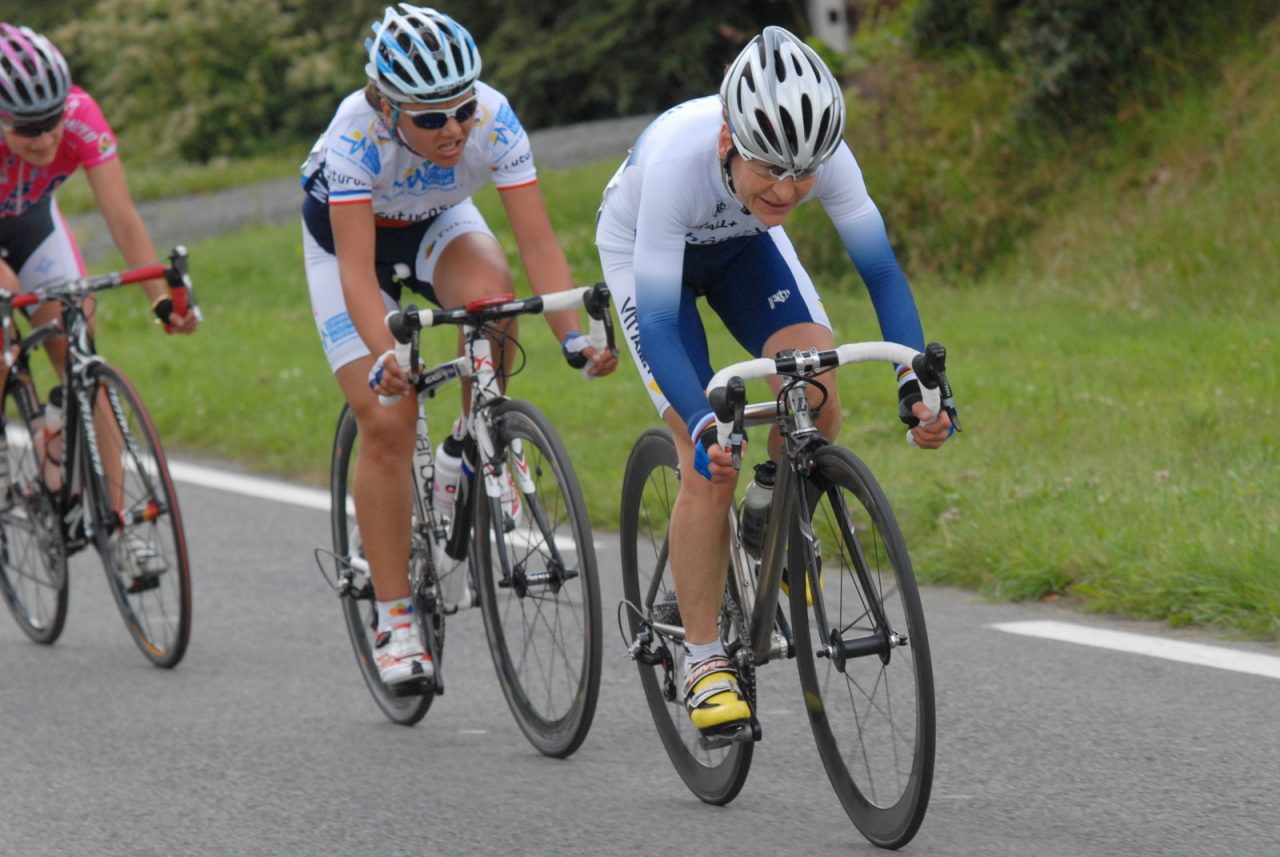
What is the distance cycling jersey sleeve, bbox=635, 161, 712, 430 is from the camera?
4215 millimetres

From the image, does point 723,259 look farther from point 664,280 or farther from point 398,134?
point 398,134

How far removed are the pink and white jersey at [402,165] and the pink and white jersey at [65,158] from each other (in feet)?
4.71

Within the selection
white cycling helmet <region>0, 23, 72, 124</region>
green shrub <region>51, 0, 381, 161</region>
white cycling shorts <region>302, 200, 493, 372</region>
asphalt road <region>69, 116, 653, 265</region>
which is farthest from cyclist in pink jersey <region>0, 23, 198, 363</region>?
green shrub <region>51, 0, 381, 161</region>

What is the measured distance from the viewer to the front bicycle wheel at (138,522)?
633 centimetres

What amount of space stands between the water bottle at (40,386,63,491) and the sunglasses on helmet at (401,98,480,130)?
2249 mm

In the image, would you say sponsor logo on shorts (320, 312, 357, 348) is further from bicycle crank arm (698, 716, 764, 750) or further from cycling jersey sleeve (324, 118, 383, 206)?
bicycle crank arm (698, 716, 764, 750)

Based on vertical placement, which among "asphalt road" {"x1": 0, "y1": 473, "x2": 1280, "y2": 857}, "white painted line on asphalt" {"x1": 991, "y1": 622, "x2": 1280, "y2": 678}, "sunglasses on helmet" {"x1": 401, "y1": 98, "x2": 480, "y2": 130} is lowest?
"white painted line on asphalt" {"x1": 991, "y1": 622, "x2": 1280, "y2": 678}

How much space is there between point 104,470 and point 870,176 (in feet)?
26.3

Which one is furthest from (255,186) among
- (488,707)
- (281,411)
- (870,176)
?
(488,707)

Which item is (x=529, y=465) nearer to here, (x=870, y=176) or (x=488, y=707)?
(x=488, y=707)

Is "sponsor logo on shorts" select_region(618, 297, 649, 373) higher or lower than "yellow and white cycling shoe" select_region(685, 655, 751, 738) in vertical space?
higher

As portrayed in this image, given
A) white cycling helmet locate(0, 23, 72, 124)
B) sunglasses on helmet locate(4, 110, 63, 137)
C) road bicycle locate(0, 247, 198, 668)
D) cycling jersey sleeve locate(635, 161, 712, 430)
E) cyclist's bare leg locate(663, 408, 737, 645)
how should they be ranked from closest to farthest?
cycling jersey sleeve locate(635, 161, 712, 430)
cyclist's bare leg locate(663, 408, 737, 645)
white cycling helmet locate(0, 23, 72, 124)
sunglasses on helmet locate(4, 110, 63, 137)
road bicycle locate(0, 247, 198, 668)

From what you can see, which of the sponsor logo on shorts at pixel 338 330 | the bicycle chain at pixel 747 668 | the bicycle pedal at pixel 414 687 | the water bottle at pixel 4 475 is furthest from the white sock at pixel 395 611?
the water bottle at pixel 4 475

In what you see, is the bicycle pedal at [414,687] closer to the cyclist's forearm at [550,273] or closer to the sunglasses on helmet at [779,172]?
the cyclist's forearm at [550,273]
